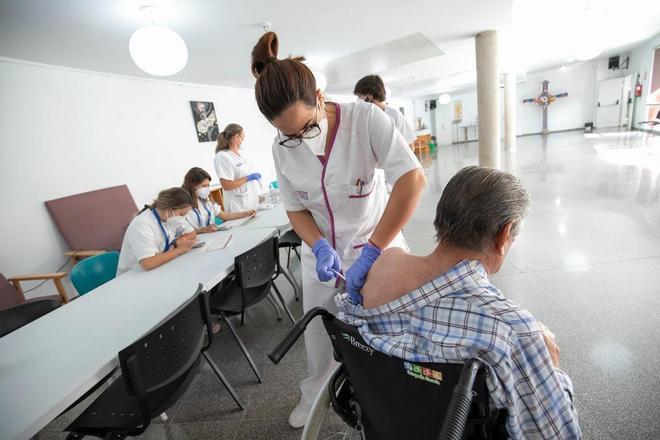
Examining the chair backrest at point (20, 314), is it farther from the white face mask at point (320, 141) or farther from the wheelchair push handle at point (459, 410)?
the wheelchair push handle at point (459, 410)

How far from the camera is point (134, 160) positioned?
12.8ft

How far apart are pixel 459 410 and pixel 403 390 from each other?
24 centimetres

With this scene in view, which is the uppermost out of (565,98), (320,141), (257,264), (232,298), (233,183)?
(320,141)

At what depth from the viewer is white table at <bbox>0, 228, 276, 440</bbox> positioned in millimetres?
842

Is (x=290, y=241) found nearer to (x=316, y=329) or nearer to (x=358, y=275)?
(x=316, y=329)

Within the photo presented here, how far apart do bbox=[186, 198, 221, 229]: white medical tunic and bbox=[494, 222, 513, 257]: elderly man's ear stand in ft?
7.67

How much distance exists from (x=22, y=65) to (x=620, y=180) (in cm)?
702

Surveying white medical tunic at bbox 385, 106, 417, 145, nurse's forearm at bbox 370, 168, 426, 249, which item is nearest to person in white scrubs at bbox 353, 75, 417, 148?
white medical tunic at bbox 385, 106, 417, 145

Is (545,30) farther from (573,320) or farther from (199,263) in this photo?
(199,263)

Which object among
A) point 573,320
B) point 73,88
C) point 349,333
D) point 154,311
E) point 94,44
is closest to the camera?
Result: point 349,333

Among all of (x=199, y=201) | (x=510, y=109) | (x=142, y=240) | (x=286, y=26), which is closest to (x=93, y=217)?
(x=199, y=201)

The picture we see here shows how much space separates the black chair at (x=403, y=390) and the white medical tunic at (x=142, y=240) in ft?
4.56

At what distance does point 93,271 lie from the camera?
1.96m

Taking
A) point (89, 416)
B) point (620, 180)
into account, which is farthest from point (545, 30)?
point (89, 416)
